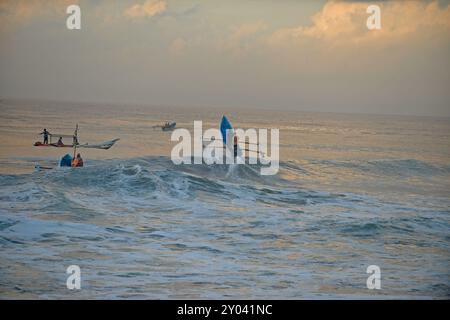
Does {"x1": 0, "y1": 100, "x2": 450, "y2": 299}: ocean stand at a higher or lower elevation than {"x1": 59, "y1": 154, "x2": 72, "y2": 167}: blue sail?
lower

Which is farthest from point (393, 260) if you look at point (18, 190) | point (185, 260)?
point (18, 190)

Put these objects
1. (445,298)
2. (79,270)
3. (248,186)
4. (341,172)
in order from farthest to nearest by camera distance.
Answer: (341,172) < (248,186) < (79,270) < (445,298)

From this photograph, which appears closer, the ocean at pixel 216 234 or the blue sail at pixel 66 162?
the ocean at pixel 216 234

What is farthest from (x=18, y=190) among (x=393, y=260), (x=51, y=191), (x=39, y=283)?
(x=393, y=260)

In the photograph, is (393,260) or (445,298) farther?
(393,260)

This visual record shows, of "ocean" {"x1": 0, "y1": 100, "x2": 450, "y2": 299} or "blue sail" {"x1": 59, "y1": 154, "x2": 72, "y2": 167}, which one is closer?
"ocean" {"x1": 0, "y1": 100, "x2": 450, "y2": 299}

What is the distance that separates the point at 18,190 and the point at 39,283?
5787mm

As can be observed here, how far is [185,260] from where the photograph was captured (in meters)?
7.07

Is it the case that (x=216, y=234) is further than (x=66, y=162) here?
No

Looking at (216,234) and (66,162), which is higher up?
(66,162)

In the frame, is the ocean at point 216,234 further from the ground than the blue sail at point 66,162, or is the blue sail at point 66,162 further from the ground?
the blue sail at point 66,162

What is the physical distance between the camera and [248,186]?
13.3m

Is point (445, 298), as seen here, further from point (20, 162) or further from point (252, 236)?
point (20, 162)

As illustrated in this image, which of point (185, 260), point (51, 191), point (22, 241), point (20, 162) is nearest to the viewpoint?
point (185, 260)
